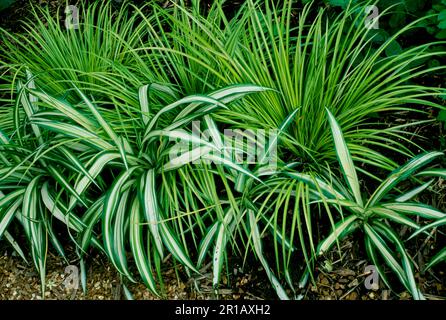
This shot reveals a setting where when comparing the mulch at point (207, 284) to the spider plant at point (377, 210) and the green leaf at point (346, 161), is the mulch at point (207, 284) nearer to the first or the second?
the spider plant at point (377, 210)

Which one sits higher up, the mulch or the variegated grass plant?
the variegated grass plant

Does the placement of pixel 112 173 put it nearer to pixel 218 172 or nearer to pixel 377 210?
pixel 218 172

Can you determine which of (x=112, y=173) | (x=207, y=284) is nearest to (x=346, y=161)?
(x=207, y=284)

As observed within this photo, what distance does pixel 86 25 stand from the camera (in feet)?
7.54

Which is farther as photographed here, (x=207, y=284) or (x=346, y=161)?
(x=207, y=284)

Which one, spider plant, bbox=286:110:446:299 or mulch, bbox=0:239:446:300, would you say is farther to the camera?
mulch, bbox=0:239:446:300

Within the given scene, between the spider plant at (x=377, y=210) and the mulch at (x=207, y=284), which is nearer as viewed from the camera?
the spider plant at (x=377, y=210)

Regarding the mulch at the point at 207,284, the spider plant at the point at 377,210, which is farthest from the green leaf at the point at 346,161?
the mulch at the point at 207,284

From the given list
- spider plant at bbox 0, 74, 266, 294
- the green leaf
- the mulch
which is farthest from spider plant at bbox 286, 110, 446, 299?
spider plant at bbox 0, 74, 266, 294

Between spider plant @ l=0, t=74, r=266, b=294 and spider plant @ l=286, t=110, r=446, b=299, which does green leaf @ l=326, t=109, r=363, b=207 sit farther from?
spider plant @ l=0, t=74, r=266, b=294

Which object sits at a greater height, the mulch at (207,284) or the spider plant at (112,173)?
the spider plant at (112,173)

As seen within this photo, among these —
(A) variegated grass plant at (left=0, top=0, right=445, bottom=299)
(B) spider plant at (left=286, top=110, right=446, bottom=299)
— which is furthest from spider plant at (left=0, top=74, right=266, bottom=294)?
(B) spider plant at (left=286, top=110, right=446, bottom=299)
